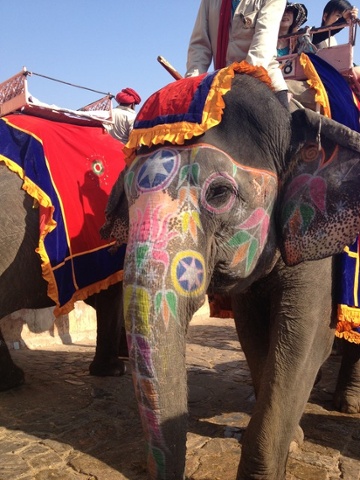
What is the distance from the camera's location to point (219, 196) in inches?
85.2

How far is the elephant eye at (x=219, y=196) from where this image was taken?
2.13m

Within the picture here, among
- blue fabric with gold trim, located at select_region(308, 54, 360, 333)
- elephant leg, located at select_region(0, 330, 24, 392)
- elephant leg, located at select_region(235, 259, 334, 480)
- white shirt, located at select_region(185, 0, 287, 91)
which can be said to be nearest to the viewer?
elephant leg, located at select_region(235, 259, 334, 480)

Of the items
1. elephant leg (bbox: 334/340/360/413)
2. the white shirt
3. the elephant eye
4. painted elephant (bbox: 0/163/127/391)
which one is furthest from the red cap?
the elephant eye

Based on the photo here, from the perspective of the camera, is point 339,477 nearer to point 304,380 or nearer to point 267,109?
point 304,380

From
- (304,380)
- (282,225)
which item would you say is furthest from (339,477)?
(282,225)

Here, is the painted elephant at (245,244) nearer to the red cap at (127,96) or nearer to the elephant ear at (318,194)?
the elephant ear at (318,194)

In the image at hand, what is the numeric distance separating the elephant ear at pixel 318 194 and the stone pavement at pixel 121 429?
1.15 meters

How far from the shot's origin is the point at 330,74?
110 inches

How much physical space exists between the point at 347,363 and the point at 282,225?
→ 1.60 meters

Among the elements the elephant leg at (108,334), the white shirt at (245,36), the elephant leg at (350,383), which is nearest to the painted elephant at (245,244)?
the white shirt at (245,36)

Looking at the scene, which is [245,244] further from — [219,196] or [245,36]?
[245,36]

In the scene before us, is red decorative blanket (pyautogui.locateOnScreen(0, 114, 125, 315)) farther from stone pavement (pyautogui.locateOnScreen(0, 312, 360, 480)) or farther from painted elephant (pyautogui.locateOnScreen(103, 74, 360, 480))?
painted elephant (pyautogui.locateOnScreen(103, 74, 360, 480))

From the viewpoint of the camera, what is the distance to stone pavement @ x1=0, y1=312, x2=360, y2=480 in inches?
106

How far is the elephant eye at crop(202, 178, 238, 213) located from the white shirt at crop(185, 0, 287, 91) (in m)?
0.69
